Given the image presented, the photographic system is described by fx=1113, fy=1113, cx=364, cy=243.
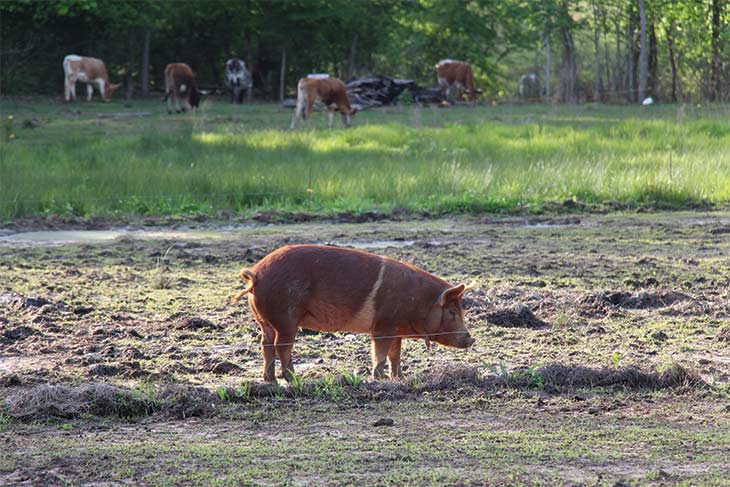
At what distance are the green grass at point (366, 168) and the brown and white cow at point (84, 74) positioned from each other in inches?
362

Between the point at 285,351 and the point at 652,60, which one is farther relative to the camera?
the point at 652,60

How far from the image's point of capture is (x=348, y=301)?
6281 mm

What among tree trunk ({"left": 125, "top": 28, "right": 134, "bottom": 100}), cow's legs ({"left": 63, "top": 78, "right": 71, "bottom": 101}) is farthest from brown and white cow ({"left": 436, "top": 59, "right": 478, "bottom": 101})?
cow's legs ({"left": 63, "top": 78, "right": 71, "bottom": 101})

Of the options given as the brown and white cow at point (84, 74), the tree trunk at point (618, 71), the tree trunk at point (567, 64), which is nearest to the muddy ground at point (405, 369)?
the brown and white cow at point (84, 74)

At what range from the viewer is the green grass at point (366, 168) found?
14.9m

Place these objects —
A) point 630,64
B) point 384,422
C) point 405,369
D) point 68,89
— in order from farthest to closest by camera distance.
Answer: point 630,64, point 68,89, point 405,369, point 384,422

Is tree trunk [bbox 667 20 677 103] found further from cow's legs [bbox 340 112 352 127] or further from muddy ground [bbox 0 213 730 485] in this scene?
muddy ground [bbox 0 213 730 485]

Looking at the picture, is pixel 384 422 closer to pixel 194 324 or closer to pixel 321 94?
pixel 194 324

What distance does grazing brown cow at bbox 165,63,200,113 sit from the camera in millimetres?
32312

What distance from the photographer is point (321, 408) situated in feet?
19.3

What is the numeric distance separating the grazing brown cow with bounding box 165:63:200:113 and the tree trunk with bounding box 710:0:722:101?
1458 cm

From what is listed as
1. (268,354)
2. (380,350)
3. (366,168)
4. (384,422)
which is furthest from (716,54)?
(384,422)

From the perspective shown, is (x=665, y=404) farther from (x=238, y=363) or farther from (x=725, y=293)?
(x=725, y=293)

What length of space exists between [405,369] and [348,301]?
840 mm
